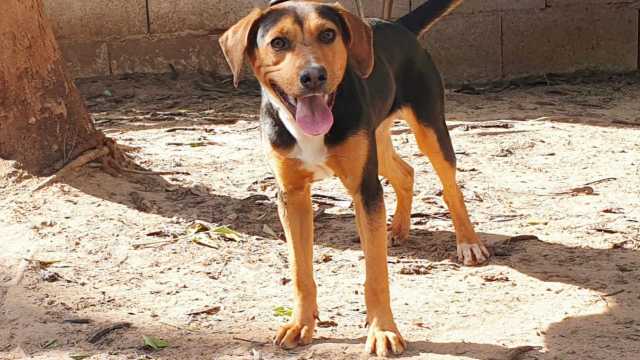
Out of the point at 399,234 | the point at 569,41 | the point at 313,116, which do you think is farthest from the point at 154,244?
Result: the point at 569,41

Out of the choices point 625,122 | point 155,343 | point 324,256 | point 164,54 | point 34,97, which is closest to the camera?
point 155,343

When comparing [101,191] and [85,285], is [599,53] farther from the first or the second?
[85,285]

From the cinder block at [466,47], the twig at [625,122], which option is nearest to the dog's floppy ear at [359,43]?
the twig at [625,122]

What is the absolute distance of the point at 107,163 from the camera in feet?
23.2

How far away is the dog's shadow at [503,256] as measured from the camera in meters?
4.69

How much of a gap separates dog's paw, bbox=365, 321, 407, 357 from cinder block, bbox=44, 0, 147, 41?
6.62 m

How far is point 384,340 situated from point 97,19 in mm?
6830

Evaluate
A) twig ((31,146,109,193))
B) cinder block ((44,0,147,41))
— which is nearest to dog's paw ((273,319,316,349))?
twig ((31,146,109,193))

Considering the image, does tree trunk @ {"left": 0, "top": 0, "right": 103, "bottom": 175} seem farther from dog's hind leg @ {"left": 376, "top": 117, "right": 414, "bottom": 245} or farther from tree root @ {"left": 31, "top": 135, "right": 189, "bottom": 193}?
dog's hind leg @ {"left": 376, "top": 117, "right": 414, "bottom": 245}

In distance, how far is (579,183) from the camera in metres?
7.16

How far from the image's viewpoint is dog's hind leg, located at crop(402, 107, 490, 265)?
5.91m

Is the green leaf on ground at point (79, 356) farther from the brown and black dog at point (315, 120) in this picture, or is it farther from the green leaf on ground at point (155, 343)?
the brown and black dog at point (315, 120)

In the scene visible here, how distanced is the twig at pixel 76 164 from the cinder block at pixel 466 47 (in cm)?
446

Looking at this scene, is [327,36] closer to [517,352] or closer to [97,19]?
[517,352]
